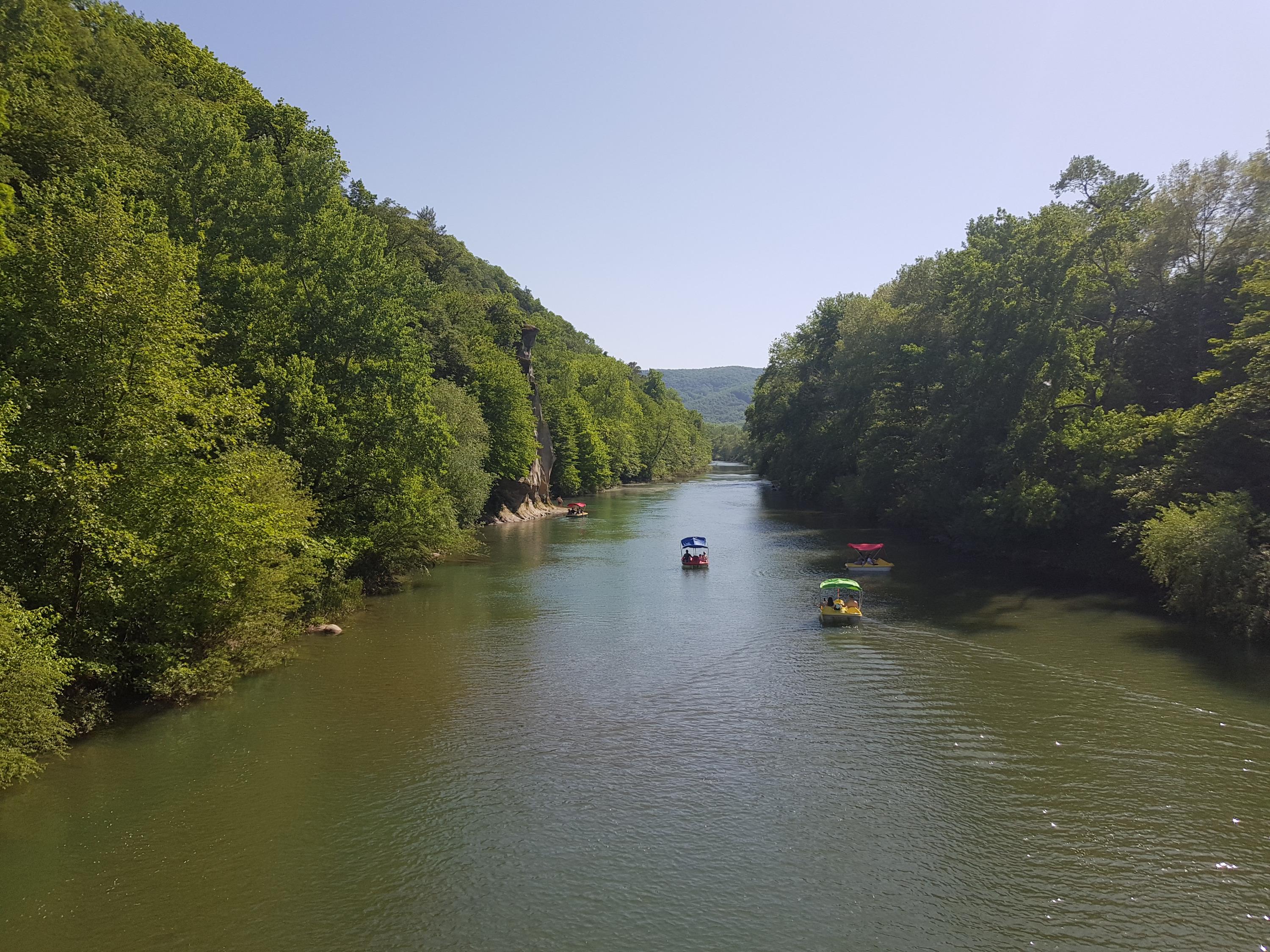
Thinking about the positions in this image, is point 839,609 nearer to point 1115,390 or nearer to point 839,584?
point 839,584

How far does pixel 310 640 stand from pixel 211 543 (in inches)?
340

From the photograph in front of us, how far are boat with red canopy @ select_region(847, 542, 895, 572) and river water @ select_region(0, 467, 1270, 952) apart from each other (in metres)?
11.9

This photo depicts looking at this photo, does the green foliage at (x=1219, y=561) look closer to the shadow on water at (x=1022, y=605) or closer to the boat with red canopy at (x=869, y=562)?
the shadow on water at (x=1022, y=605)

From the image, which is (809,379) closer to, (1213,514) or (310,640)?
(1213,514)

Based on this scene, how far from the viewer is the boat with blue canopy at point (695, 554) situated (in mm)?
41406

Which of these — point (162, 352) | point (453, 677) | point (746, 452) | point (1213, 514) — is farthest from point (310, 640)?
point (746, 452)

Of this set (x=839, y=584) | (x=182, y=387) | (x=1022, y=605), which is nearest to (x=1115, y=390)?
(x=1022, y=605)

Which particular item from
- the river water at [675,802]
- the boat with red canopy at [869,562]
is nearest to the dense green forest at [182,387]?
the river water at [675,802]

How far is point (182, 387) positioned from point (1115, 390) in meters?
39.5

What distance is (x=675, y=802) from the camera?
15.2 meters

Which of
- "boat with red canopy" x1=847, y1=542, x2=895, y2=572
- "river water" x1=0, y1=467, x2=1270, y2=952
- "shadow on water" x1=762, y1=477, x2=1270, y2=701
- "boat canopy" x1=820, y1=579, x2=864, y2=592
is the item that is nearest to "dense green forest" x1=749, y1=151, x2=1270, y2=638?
"shadow on water" x1=762, y1=477, x2=1270, y2=701

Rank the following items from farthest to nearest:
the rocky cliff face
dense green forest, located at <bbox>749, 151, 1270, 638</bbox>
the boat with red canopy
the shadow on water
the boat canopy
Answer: the rocky cliff face < the boat with red canopy < the boat canopy < dense green forest, located at <bbox>749, 151, 1270, 638</bbox> < the shadow on water

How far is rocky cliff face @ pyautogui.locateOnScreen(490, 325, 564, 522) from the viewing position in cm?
6331

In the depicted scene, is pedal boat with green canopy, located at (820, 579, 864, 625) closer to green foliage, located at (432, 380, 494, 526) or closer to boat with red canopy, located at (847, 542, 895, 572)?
boat with red canopy, located at (847, 542, 895, 572)
